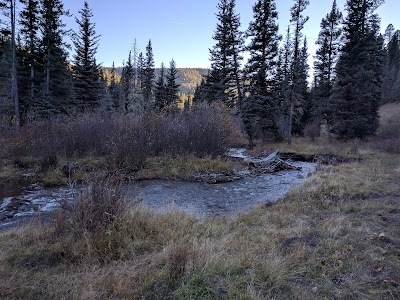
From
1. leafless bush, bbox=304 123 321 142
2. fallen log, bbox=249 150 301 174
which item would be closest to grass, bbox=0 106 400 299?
fallen log, bbox=249 150 301 174

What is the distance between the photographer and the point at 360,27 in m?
24.9

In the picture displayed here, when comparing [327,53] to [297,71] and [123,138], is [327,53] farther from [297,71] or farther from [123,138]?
[123,138]

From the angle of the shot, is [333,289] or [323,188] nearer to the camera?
[333,289]

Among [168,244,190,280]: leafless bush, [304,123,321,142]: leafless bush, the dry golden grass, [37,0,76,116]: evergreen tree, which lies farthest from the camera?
[304,123,321,142]: leafless bush

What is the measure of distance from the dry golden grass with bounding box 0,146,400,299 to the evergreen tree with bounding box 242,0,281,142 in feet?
63.5

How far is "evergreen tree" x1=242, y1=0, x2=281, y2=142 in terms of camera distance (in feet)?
77.2

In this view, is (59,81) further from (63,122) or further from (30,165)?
(30,165)

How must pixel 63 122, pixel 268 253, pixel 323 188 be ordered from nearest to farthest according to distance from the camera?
1. pixel 268 253
2. pixel 323 188
3. pixel 63 122

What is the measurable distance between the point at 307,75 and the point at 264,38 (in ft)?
Answer: 46.4

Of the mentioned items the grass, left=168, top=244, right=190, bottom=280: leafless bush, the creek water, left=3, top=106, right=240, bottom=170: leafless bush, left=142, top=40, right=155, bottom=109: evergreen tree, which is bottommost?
the creek water

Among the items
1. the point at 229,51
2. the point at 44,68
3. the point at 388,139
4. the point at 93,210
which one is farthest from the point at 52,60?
the point at 388,139

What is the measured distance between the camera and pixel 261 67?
78.6 feet

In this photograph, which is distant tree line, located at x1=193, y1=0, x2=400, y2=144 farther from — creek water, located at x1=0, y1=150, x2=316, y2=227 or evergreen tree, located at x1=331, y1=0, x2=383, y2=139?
creek water, located at x1=0, y1=150, x2=316, y2=227

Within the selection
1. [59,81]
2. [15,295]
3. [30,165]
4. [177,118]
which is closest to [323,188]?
[15,295]
